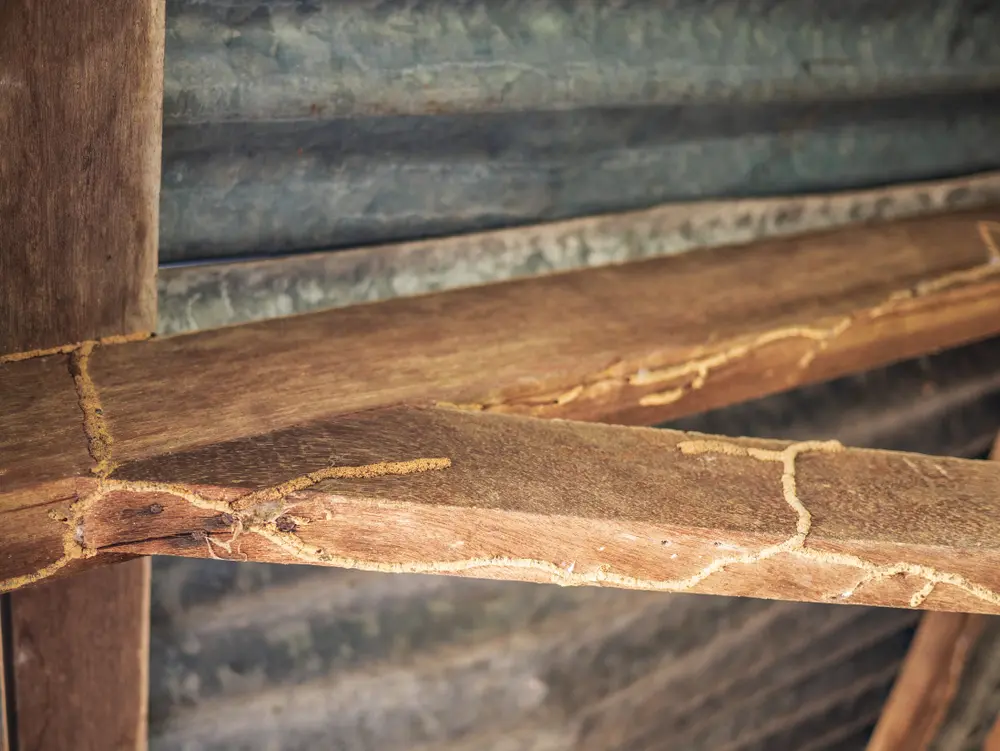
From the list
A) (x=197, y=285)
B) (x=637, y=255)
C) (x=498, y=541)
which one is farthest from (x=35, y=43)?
(x=637, y=255)

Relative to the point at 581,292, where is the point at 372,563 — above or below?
below

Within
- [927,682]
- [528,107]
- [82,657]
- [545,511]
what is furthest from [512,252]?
[927,682]

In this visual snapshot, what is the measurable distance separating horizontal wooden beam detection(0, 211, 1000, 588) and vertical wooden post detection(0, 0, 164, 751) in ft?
0.17

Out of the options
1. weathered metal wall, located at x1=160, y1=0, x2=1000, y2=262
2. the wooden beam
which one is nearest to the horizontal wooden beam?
weathered metal wall, located at x1=160, y1=0, x2=1000, y2=262

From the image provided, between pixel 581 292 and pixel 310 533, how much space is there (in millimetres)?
620

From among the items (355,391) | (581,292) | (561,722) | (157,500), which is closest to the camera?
(157,500)

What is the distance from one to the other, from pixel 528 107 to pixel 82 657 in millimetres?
999

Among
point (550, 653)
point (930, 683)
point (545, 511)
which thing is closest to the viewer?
point (545, 511)

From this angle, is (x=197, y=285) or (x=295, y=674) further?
(x=295, y=674)

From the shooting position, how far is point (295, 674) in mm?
1562

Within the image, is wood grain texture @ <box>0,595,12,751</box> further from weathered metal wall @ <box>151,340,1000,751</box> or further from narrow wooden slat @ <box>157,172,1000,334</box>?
narrow wooden slat @ <box>157,172,1000,334</box>

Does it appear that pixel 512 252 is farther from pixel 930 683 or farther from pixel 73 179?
pixel 930 683

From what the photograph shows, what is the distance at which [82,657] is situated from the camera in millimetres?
1236

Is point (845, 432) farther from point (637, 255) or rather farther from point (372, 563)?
point (372, 563)
